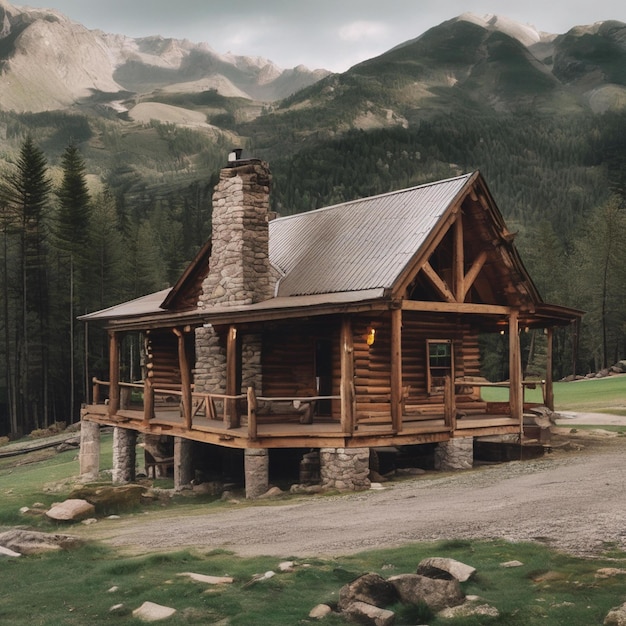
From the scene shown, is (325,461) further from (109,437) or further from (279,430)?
(109,437)

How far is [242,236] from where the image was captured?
2033 centimetres

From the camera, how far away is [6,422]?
61.9m

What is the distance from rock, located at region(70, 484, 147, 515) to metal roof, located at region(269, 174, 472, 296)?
21.2ft

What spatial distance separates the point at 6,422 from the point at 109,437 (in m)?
28.4

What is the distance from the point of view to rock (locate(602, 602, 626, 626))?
6.78 metres

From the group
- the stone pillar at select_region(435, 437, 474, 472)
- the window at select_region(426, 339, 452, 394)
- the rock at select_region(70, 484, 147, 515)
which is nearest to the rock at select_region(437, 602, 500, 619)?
the rock at select_region(70, 484, 147, 515)

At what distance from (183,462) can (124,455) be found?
375cm

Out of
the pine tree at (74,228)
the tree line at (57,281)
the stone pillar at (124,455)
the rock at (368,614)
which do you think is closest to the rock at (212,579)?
the rock at (368,614)

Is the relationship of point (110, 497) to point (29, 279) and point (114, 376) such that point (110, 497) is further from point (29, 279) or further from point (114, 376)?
point (29, 279)

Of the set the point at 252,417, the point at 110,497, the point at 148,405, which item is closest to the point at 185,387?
the point at 148,405

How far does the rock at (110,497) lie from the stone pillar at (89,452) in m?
8.65

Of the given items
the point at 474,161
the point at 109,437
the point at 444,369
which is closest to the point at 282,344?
the point at 444,369

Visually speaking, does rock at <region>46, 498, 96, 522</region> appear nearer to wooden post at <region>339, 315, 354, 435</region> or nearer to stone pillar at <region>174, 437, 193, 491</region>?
stone pillar at <region>174, 437, 193, 491</region>

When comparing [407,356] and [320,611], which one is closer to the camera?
[320,611]
